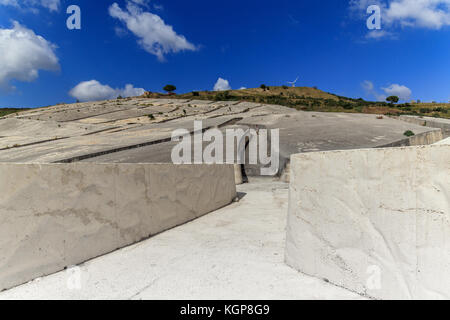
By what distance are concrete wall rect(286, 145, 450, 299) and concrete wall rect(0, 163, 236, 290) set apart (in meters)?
2.84

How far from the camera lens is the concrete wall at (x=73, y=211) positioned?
3191mm

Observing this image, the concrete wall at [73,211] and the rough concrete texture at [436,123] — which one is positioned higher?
the rough concrete texture at [436,123]

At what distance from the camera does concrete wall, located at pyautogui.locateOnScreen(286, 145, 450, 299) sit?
227 centimetres

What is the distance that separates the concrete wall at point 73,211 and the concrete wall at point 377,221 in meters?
2.84

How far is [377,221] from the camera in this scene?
8.73 feet

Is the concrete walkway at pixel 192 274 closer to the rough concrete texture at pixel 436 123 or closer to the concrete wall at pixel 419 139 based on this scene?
the concrete wall at pixel 419 139

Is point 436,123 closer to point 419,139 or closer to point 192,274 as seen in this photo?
point 419,139

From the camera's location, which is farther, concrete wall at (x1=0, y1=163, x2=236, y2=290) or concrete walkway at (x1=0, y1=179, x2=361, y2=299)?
concrete wall at (x1=0, y1=163, x2=236, y2=290)

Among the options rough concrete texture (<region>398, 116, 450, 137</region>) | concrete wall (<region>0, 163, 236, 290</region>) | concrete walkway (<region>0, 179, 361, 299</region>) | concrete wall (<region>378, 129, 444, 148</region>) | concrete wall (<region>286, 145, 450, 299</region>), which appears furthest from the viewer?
rough concrete texture (<region>398, 116, 450, 137</region>)

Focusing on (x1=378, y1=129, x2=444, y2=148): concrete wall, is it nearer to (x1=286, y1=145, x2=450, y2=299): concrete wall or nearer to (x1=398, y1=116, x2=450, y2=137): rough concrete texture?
(x1=398, y1=116, x2=450, y2=137): rough concrete texture

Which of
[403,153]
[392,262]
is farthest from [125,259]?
[403,153]

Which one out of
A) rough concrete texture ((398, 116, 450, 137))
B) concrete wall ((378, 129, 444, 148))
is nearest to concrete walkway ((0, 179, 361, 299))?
concrete wall ((378, 129, 444, 148))

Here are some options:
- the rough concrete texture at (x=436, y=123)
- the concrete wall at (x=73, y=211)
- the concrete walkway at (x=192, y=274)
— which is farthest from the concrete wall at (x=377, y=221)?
the rough concrete texture at (x=436, y=123)

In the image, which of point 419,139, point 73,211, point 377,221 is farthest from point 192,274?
Answer: point 419,139
